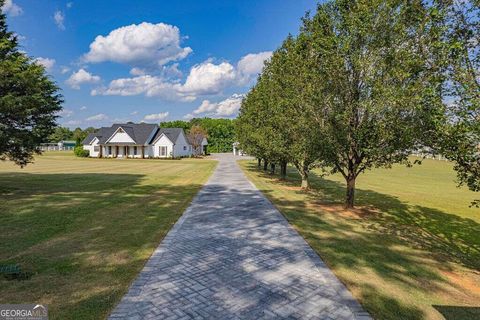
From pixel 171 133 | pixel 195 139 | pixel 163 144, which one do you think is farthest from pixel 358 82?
pixel 195 139

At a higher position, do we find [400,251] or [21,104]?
[21,104]

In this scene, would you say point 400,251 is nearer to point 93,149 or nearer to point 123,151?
point 123,151

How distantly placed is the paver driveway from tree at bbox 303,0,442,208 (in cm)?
484

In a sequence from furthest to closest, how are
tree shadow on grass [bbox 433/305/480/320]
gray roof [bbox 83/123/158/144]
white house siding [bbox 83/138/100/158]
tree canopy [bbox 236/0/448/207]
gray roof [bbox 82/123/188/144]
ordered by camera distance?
white house siding [bbox 83/138/100/158]
gray roof [bbox 82/123/188/144]
gray roof [bbox 83/123/158/144]
tree canopy [bbox 236/0/448/207]
tree shadow on grass [bbox 433/305/480/320]

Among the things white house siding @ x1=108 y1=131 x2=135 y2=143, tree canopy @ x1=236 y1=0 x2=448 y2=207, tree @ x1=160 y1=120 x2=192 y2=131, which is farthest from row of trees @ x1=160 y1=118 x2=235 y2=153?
tree canopy @ x1=236 y1=0 x2=448 y2=207

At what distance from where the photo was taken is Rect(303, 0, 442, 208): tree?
34.2ft

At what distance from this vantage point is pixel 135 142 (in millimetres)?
58844

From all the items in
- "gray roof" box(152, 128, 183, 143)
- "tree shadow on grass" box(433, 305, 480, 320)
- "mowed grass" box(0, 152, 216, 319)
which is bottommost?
"tree shadow on grass" box(433, 305, 480, 320)

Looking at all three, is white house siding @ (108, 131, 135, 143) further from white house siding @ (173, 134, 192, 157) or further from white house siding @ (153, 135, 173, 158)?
white house siding @ (173, 134, 192, 157)

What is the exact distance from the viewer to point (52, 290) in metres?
5.50

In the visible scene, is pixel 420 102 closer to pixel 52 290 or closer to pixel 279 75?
pixel 52 290

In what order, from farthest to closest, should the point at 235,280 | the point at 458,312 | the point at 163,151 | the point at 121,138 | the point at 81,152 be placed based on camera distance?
1. the point at 163,151
2. the point at 81,152
3. the point at 121,138
4. the point at 235,280
5. the point at 458,312

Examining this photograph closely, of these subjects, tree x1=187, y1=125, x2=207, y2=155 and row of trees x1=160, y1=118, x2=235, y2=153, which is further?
row of trees x1=160, y1=118, x2=235, y2=153

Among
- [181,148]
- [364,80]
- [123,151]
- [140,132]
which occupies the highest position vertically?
[140,132]
